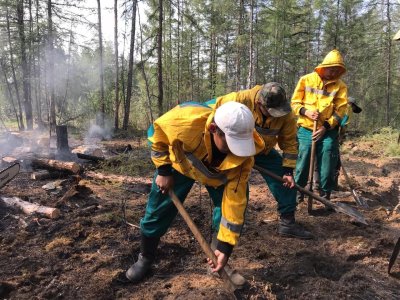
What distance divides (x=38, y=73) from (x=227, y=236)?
20.2m

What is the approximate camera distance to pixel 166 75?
2695 centimetres

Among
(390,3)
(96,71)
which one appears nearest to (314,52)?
(390,3)

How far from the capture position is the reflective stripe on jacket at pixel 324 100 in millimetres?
4473

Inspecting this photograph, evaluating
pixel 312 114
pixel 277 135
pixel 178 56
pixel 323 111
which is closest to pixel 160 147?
pixel 277 135

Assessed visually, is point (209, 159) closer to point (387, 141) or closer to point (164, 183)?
point (164, 183)

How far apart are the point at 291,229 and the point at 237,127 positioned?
226 centimetres

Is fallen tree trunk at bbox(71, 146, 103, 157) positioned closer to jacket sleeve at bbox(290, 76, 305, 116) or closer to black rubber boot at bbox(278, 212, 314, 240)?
jacket sleeve at bbox(290, 76, 305, 116)

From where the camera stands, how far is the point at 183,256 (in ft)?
11.4

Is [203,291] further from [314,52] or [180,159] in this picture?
[314,52]

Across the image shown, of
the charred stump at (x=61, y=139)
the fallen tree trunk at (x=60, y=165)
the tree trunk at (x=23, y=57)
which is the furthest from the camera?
the tree trunk at (x=23, y=57)

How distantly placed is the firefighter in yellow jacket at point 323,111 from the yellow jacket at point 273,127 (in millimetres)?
924

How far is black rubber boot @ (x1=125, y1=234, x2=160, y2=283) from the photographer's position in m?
3.01

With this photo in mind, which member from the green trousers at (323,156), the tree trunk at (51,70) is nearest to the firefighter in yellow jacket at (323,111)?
the green trousers at (323,156)

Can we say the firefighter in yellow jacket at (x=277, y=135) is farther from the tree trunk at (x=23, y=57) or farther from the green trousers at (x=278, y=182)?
the tree trunk at (x=23, y=57)
